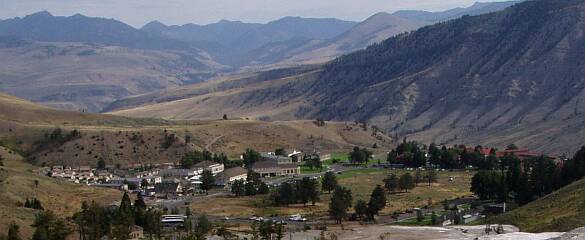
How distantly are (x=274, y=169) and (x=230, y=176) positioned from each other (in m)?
12.8

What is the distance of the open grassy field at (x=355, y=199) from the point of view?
9988 cm

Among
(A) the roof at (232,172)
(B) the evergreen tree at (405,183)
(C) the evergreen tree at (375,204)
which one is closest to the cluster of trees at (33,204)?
(C) the evergreen tree at (375,204)

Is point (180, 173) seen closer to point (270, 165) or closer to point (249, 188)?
point (270, 165)

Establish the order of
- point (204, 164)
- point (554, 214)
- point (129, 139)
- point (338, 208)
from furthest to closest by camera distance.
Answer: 1. point (129, 139)
2. point (204, 164)
3. point (338, 208)
4. point (554, 214)

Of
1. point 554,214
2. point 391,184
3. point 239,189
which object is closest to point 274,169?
point 239,189

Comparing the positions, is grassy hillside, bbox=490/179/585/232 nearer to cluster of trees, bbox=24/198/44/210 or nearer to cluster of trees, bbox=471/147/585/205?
cluster of trees, bbox=471/147/585/205

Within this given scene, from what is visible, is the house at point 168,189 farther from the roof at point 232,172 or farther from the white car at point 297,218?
the white car at point 297,218

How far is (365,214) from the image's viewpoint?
91625 millimetres

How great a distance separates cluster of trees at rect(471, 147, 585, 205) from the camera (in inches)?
3593

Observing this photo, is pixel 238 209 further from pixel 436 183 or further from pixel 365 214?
pixel 436 183

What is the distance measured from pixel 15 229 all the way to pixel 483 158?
96994mm

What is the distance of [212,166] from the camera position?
463ft

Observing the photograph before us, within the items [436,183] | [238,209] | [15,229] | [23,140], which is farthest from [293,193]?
[23,140]

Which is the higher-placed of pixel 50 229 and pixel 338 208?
pixel 338 208
